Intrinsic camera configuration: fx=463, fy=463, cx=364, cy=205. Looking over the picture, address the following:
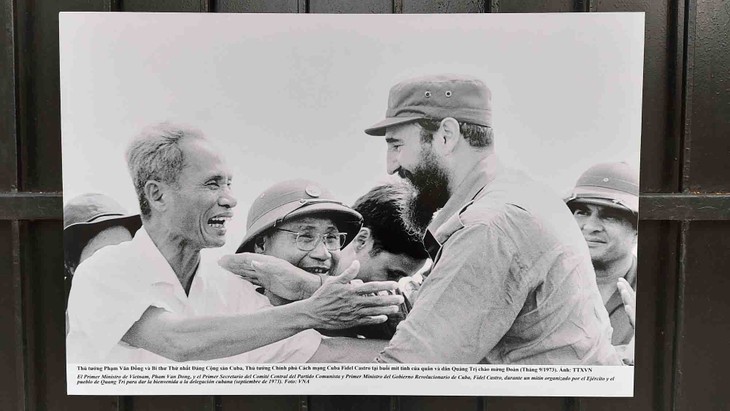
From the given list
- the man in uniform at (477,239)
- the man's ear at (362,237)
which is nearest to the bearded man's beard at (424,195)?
the man in uniform at (477,239)

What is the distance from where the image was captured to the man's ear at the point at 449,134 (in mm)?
1703

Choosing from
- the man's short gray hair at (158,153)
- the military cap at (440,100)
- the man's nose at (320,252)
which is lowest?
the man's nose at (320,252)

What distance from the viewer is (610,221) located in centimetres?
172

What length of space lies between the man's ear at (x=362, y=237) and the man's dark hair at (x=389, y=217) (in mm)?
17

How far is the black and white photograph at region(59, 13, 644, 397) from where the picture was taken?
168 cm

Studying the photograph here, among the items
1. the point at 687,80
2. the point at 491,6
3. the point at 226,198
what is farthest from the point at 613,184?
the point at 226,198

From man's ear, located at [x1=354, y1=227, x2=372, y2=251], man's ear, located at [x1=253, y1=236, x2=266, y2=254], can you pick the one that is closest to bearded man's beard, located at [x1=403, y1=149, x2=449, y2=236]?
man's ear, located at [x1=354, y1=227, x2=372, y2=251]

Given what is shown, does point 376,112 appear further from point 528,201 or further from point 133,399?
point 133,399

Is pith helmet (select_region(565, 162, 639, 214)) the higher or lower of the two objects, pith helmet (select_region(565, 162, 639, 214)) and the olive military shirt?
the higher

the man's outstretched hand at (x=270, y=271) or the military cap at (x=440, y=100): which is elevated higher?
the military cap at (x=440, y=100)

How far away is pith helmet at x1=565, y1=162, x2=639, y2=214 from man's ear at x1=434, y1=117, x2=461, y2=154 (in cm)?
47

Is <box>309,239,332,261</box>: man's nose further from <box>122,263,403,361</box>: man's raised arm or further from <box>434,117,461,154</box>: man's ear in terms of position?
<box>434,117,461,154</box>: man's ear

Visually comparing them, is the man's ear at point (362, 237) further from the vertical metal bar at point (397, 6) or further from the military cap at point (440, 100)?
the vertical metal bar at point (397, 6)

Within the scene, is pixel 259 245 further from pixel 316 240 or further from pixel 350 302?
pixel 350 302
